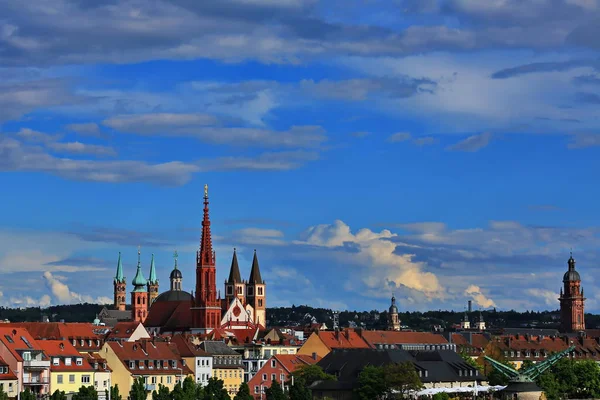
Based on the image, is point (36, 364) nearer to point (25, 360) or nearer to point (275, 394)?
point (25, 360)

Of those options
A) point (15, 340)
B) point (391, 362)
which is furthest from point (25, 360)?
point (391, 362)

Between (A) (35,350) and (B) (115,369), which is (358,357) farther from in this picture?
(A) (35,350)

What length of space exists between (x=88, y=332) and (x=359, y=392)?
5374 centimetres

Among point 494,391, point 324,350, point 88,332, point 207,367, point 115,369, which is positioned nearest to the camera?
point 115,369

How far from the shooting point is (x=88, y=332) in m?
178

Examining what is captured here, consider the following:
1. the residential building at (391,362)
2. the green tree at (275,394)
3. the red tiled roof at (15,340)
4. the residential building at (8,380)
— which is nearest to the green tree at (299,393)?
the green tree at (275,394)

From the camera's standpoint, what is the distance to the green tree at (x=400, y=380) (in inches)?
5295

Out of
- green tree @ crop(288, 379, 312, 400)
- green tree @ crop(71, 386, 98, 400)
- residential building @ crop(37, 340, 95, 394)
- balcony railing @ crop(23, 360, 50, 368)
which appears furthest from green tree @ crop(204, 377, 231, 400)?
balcony railing @ crop(23, 360, 50, 368)

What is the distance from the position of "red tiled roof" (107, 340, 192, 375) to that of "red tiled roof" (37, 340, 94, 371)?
664 cm

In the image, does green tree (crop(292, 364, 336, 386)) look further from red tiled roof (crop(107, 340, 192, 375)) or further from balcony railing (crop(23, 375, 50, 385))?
balcony railing (crop(23, 375, 50, 385))

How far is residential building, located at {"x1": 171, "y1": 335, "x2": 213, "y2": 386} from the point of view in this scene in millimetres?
160750

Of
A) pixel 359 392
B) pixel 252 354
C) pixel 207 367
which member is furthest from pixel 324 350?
pixel 359 392

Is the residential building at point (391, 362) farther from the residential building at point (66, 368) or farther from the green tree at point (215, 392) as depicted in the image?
the residential building at point (66, 368)

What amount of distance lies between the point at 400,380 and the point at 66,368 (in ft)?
108
